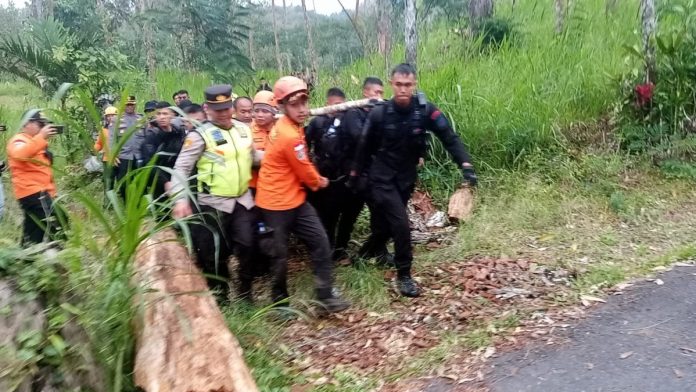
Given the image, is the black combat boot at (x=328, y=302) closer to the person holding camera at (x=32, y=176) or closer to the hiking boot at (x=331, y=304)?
the hiking boot at (x=331, y=304)

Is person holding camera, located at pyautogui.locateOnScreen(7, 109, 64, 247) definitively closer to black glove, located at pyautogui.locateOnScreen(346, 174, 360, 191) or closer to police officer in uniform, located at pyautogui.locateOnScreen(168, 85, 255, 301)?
police officer in uniform, located at pyautogui.locateOnScreen(168, 85, 255, 301)

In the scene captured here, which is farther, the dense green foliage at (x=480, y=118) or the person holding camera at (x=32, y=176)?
the person holding camera at (x=32, y=176)

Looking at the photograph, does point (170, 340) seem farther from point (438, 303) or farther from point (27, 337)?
point (438, 303)

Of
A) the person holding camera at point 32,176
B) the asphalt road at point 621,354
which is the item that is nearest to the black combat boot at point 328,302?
the asphalt road at point 621,354

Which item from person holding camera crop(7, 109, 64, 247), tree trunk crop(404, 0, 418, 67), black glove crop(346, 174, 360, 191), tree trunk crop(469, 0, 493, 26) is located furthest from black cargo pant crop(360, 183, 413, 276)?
tree trunk crop(469, 0, 493, 26)

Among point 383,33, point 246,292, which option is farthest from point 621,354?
point 383,33

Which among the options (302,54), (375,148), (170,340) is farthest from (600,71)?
(302,54)

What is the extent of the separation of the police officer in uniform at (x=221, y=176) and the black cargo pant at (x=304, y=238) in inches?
8.9

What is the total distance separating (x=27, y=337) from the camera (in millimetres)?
2570

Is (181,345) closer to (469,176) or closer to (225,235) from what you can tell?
(225,235)

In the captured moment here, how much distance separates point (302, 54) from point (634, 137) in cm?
1433

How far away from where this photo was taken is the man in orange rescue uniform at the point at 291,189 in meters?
4.27

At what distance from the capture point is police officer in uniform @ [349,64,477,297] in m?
4.59

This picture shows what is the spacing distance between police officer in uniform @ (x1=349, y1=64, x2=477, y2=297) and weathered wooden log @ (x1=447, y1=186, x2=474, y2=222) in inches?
46.8
